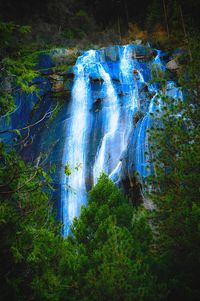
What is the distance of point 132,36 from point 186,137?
91.8 feet

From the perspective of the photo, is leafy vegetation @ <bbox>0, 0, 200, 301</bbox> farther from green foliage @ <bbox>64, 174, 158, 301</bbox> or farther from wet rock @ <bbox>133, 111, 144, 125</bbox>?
wet rock @ <bbox>133, 111, 144, 125</bbox>

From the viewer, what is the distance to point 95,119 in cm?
2108

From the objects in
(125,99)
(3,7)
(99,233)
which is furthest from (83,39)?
(99,233)

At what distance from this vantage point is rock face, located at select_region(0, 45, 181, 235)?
17.1 metres

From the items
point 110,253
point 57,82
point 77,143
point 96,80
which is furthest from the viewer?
point 57,82

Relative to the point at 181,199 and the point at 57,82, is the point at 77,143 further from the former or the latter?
the point at 181,199

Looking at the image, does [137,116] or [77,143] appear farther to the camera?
[77,143]

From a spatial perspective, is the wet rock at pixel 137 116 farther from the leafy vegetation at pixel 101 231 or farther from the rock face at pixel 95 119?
the leafy vegetation at pixel 101 231

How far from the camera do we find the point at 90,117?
2133 centimetres

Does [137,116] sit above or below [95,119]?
below

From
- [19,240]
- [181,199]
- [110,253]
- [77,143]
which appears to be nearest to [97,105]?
[77,143]

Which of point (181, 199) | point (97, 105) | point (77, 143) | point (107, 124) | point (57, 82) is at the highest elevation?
point (57, 82)

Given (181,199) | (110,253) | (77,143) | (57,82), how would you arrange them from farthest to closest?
1. (57,82)
2. (77,143)
3. (181,199)
4. (110,253)

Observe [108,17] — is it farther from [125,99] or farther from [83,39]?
[125,99]
